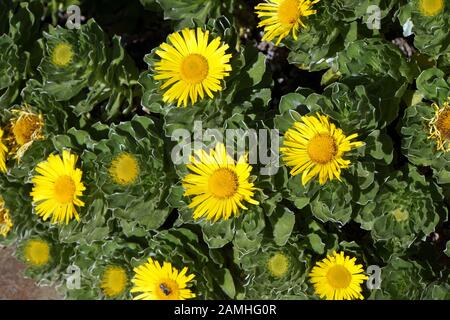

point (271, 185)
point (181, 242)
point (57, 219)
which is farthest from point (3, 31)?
point (271, 185)

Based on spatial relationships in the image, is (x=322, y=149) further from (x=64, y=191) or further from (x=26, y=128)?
(x=26, y=128)

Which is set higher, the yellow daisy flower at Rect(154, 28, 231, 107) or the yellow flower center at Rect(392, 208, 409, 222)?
the yellow daisy flower at Rect(154, 28, 231, 107)

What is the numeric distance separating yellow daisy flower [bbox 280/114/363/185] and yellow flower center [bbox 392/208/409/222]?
14.4 inches

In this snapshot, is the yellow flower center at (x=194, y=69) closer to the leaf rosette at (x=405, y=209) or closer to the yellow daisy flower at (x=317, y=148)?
the yellow daisy flower at (x=317, y=148)

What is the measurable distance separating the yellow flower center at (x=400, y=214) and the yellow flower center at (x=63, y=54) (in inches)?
67.7

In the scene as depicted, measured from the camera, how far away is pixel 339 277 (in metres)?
2.74

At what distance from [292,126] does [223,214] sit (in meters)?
0.49

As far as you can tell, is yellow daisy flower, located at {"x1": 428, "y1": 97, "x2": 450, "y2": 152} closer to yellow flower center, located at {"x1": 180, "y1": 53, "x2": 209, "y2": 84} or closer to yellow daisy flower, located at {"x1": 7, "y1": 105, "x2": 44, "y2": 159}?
yellow flower center, located at {"x1": 180, "y1": 53, "x2": 209, "y2": 84}

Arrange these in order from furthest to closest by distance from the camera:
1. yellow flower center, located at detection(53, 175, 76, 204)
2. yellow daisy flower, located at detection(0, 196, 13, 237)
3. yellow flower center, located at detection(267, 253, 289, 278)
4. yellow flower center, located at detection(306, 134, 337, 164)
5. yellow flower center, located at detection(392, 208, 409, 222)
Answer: yellow daisy flower, located at detection(0, 196, 13, 237)
yellow flower center, located at detection(53, 175, 76, 204)
yellow flower center, located at detection(267, 253, 289, 278)
yellow flower center, located at detection(392, 208, 409, 222)
yellow flower center, located at detection(306, 134, 337, 164)

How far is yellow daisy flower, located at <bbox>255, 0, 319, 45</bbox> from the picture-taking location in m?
2.66

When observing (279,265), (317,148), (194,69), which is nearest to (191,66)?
(194,69)

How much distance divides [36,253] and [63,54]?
1.11m

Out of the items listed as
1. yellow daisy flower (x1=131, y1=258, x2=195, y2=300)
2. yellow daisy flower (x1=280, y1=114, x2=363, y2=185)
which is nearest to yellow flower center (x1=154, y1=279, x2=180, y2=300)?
yellow daisy flower (x1=131, y1=258, x2=195, y2=300)

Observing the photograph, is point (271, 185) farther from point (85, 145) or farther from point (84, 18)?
point (84, 18)
